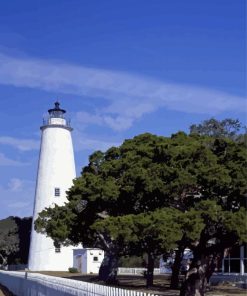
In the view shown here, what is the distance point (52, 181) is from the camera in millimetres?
50625

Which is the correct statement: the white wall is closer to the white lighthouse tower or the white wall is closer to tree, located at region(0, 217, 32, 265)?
the white lighthouse tower

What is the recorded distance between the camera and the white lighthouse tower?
50469mm

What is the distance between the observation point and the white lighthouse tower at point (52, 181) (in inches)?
1987

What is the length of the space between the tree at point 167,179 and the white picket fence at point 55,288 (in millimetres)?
2621

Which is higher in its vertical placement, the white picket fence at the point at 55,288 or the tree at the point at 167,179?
the tree at the point at 167,179

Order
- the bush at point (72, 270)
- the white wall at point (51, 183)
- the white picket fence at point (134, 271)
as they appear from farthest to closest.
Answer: the white wall at point (51, 183) < the bush at point (72, 270) < the white picket fence at point (134, 271)

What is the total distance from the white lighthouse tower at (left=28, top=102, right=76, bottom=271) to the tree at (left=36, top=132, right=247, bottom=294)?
25950 millimetres

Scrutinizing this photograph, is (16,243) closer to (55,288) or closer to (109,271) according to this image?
(109,271)

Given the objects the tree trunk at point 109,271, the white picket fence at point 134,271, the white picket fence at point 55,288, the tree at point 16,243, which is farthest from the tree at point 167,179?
the tree at point 16,243

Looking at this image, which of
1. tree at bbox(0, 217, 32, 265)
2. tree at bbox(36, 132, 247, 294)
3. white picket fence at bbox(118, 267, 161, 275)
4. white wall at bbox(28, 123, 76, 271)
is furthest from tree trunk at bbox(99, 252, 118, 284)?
tree at bbox(0, 217, 32, 265)

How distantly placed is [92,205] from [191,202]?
5.70 m

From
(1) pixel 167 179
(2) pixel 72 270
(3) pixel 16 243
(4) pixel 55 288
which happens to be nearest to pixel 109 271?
(1) pixel 167 179

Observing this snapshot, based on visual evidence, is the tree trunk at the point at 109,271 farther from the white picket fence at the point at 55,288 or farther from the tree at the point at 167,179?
the tree at the point at 167,179

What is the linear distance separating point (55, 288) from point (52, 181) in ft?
114
